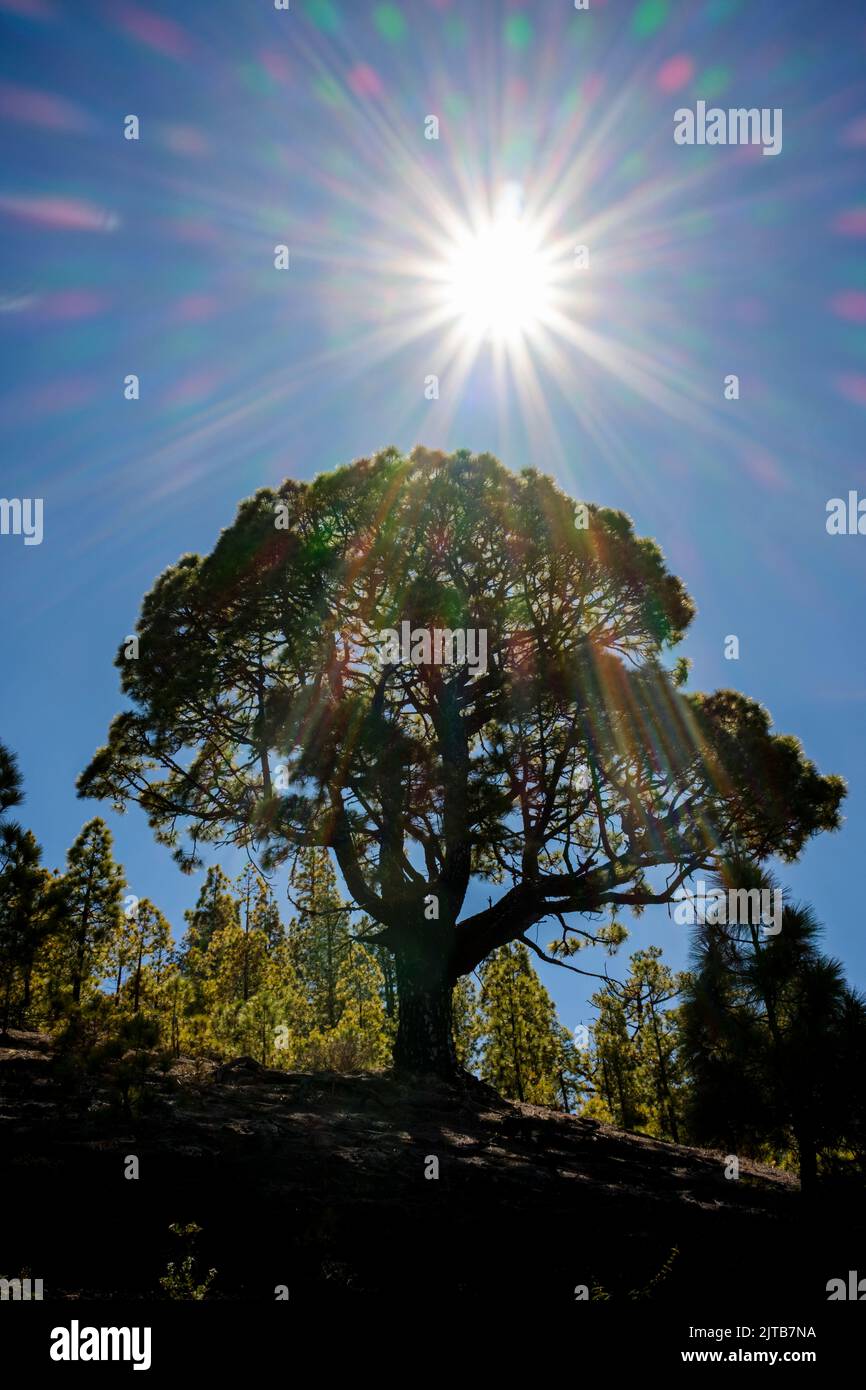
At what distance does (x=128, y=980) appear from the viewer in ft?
69.9

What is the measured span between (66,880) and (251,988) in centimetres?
892

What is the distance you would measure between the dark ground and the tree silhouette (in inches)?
146

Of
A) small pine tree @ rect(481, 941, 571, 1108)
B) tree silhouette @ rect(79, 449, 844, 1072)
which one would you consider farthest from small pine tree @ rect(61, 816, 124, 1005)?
small pine tree @ rect(481, 941, 571, 1108)

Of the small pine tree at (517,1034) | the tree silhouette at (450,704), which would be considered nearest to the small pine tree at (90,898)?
the tree silhouette at (450,704)

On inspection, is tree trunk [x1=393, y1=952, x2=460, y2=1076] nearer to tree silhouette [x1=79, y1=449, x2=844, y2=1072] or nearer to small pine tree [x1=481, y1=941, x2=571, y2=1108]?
tree silhouette [x1=79, y1=449, x2=844, y2=1072]

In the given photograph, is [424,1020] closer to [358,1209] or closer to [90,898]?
[358,1209]

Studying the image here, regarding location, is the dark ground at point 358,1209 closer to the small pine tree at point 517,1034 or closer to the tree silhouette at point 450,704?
the tree silhouette at point 450,704

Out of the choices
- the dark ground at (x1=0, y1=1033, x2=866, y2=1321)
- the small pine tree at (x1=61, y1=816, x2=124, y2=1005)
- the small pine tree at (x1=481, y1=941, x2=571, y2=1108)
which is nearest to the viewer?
the dark ground at (x1=0, y1=1033, x2=866, y2=1321)

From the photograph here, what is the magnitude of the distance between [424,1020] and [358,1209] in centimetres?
614

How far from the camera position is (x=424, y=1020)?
12219 millimetres

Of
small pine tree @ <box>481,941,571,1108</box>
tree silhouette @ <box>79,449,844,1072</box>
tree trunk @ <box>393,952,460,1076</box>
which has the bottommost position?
small pine tree @ <box>481,941,571,1108</box>

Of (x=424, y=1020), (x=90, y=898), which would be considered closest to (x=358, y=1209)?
(x=424, y=1020)

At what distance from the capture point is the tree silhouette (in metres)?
11.5
